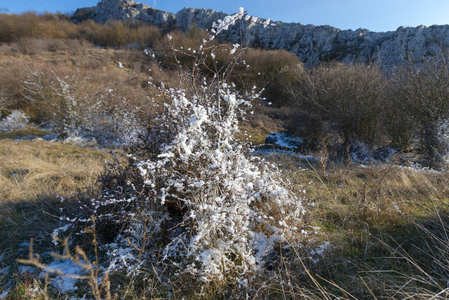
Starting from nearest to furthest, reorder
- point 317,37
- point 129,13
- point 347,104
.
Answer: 1. point 347,104
2. point 317,37
3. point 129,13

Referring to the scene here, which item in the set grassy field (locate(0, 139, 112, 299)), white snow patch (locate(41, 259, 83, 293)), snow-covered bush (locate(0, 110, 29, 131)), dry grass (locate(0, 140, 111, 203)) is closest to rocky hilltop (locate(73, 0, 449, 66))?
snow-covered bush (locate(0, 110, 29, 131))

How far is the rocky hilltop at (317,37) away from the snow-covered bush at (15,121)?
14.4 meters

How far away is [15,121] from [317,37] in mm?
36016

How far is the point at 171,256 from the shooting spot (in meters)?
1.80

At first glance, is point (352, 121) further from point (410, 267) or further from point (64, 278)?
point (64, 278)

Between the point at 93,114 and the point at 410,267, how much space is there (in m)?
11.7

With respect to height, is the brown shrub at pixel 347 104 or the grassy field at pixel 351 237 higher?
the brown shrub at pixel 347 104

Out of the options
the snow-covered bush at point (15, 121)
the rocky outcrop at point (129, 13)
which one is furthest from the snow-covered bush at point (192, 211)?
the rocky outcrop at point (129, 13)

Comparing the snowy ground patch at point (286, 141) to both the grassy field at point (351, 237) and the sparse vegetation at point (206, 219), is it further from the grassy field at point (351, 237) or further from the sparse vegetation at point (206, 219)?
the grassy field at point (351, 237)

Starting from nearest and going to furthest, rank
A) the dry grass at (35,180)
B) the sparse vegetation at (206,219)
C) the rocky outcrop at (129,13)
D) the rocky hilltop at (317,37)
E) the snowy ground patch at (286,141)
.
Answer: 1. the sparse vegetation at (206,219)
2. the dry grass at (35,180)
3. the snowy ground patch at (286,141)
4. the rocky hilltop at (317,37)
5. the rocky outcrop at (129,13)

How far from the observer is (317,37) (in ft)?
108

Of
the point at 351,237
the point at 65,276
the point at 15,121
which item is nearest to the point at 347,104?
the point at 351,237

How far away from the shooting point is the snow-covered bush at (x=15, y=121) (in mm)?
10117

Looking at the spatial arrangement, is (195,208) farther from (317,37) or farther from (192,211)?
(317,37)
